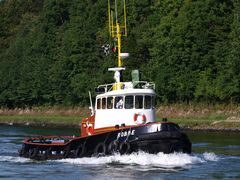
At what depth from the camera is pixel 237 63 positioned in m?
85.8

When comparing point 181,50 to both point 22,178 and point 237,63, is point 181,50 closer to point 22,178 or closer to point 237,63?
point 237,63

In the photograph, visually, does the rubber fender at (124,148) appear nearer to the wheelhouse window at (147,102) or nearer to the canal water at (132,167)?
the canal water at (132,167)

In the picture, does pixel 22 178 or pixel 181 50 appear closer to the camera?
pixel 22 178

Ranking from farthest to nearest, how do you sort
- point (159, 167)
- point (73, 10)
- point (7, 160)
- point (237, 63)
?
1. point (73, 10)
2. point (237, 63)
3. point (7, 160)
4. point (159, 167)

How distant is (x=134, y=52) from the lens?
10512cm

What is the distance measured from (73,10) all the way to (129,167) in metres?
89.8

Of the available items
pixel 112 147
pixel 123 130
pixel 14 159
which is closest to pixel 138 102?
pixel 123 130

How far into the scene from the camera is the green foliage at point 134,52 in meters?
92.2

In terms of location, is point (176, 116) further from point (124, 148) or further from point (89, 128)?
point (124, 148)

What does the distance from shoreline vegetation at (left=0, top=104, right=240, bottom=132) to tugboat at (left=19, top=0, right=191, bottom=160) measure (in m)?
28.3

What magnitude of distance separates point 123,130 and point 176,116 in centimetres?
4399

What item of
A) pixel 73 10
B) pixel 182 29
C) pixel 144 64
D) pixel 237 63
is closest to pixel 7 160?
pixel 237 63

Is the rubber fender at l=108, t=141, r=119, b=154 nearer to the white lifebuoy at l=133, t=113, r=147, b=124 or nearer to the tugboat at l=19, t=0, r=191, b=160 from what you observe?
the tugboat at l=19, t=0, r=191, b=160

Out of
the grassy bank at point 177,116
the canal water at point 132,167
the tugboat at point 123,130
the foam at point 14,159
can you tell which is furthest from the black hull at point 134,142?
the grassy bank at point 177,116
